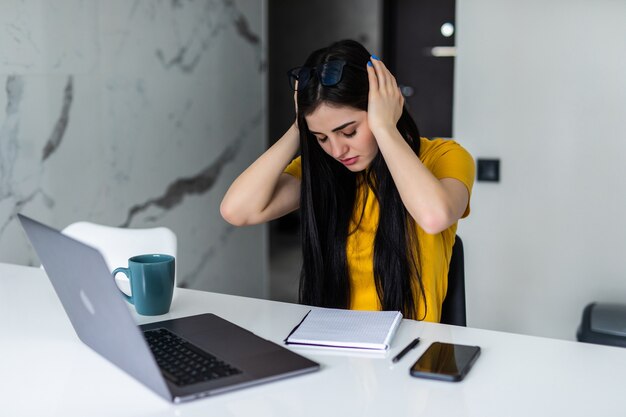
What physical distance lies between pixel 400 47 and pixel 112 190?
1982 millimetres

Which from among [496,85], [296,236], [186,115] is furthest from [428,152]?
[296,236]

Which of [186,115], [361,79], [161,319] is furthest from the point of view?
[186,115]

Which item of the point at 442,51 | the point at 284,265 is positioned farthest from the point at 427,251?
the point at 284,265

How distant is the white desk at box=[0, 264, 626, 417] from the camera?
3.47 feet

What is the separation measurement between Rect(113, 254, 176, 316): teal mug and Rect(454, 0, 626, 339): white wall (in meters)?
1.74

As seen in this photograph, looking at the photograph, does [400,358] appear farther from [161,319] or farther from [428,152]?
[428,152]

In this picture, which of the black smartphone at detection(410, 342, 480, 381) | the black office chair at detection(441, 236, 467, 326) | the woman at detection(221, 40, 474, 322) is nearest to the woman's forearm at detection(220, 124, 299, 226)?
the woman at detection(221, 40, 474, 322)

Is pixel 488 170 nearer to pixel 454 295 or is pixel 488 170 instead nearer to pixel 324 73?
pixel 454 295

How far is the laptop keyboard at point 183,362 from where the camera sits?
3.78 ft

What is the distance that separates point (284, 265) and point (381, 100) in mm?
3606

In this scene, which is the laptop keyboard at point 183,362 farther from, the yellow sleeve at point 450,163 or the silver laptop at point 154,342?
the yellow sleeve at point 450,163

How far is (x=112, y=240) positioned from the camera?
2004 mm

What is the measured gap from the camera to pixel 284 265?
17.1 feet

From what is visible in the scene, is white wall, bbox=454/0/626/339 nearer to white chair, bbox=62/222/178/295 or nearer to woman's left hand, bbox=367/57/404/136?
woman's left hand, bbox=367/57/404/136
